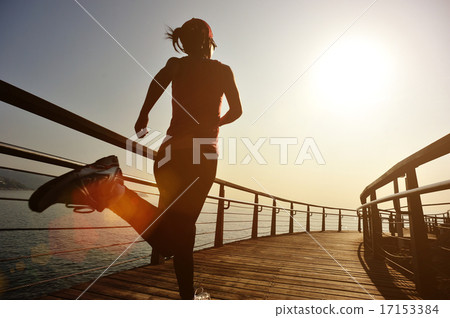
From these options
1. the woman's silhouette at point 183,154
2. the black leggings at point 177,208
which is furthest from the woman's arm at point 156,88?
the black leggings at point 177,208

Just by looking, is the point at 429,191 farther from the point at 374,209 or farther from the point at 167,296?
the point at 374,209

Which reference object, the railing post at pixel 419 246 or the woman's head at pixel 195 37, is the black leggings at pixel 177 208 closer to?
the woman's head at pixel 195 37

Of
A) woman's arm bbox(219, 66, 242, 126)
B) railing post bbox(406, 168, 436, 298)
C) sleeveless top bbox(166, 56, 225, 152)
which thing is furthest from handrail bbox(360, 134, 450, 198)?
sleeveless top bbox(166, 56, 225, 152)

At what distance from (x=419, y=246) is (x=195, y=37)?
2.44 m

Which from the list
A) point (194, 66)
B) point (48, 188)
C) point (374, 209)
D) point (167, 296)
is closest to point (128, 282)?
point (167, 296)

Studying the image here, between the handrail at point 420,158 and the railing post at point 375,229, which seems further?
the railing post at point 375,229

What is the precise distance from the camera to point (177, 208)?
5.05ft

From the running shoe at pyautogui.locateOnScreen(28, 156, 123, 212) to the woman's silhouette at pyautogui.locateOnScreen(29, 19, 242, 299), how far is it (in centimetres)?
4

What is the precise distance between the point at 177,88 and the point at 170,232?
0.89 m

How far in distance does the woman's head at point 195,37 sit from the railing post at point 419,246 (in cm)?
209

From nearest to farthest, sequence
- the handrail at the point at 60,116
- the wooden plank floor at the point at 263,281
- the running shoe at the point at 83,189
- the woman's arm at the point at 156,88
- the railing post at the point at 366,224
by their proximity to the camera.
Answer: the running shoe at the point at 83,189
the handrail at the point at 60,116
the woman's arm at the point at 156,88
the wooden plank floor at the point at 263,281
the railing post at the point at 366,224

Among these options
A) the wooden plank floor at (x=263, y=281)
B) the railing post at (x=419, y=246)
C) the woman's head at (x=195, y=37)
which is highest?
the woman's head at (x=195, y=37)

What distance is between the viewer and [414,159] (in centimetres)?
220

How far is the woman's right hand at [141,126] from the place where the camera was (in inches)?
62.6
